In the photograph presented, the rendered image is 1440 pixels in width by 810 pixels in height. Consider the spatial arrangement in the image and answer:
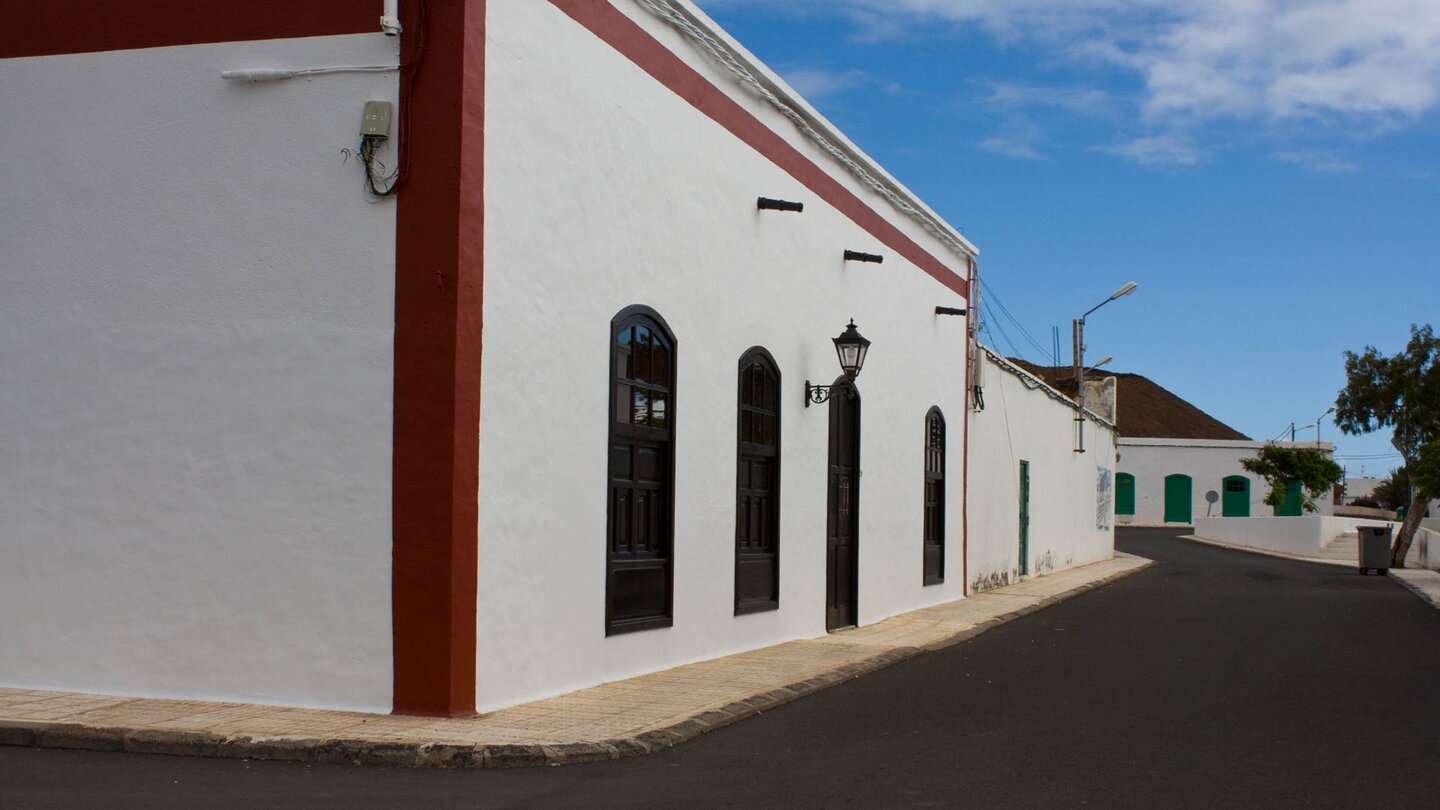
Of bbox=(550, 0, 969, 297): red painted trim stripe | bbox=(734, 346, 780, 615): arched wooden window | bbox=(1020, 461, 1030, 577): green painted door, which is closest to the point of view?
bbox=(550, 0, 969, 297): red painted trim stripe

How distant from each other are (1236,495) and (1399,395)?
8.93 m

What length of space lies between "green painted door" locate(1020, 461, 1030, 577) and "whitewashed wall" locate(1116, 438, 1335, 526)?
120ft

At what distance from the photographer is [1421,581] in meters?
25.2

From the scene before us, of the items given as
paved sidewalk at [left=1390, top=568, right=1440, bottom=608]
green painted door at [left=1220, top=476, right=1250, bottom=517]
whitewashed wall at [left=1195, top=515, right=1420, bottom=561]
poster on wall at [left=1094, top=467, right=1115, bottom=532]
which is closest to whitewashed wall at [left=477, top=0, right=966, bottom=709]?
paved sidewalk at [left=1390, top=568, right=1440, bottom=608]

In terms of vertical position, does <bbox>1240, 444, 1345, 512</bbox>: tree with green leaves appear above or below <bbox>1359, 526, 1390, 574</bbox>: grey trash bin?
above

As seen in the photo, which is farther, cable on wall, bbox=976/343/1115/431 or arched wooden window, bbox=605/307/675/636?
cable on wall, bbox=976/343/1115/431

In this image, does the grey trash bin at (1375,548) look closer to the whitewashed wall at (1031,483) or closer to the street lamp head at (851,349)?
the whitewashed wall at (1031,483)

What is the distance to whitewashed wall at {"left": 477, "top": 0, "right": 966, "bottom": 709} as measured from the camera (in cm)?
824

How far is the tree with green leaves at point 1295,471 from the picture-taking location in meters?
53.8

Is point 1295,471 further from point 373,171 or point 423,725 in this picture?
point 423,725

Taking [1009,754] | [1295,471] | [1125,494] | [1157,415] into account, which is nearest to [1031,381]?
[1009,754]

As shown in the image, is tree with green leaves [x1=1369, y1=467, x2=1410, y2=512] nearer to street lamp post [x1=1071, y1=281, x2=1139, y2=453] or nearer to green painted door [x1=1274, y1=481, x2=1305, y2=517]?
green painted door [x1=1274, y1=481, x2=1305, y2=517]

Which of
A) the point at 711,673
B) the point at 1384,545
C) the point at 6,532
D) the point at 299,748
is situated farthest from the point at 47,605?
the point at 1384,545

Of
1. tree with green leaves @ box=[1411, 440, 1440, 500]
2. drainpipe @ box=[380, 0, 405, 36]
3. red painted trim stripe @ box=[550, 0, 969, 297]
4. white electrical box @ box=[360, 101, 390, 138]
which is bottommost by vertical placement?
tree with green leaves @ box=[1411, 440, 1440, 500]
